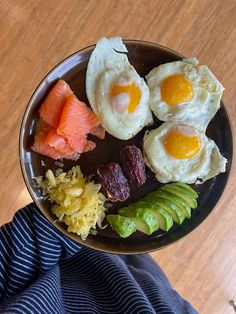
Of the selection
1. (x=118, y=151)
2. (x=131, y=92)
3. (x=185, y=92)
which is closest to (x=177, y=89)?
(x=185, y=92)

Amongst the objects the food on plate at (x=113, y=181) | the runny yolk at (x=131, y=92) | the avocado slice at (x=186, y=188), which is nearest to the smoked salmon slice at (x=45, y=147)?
the food on plate at (x=113, y=181)

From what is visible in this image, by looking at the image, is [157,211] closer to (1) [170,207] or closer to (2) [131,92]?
(1) [170,207]

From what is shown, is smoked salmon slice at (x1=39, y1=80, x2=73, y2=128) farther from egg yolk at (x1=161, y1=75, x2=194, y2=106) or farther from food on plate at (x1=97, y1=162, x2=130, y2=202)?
egg yolk at (x1=161, y1=75, x2=194, y2=106)

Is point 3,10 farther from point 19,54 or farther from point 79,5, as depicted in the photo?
point 79,5

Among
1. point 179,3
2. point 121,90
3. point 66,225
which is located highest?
point 179,3

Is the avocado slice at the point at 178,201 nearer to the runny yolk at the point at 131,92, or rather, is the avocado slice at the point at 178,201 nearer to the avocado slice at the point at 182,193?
the avocado slice at the point at 182,193

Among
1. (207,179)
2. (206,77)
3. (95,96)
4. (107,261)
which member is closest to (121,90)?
(95,96)

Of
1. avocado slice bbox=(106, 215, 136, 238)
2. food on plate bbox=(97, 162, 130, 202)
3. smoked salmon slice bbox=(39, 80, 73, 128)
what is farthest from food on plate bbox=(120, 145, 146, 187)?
smoked salmon slice bbox=(39, 80, 73, 128)
